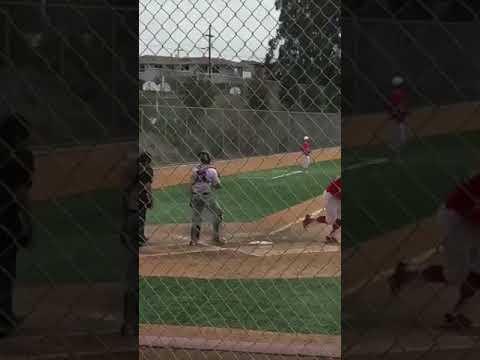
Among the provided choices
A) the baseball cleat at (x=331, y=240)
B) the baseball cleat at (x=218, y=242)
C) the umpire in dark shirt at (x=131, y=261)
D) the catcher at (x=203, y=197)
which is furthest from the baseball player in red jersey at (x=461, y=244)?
the baseball cleat at (x=218, y=242)

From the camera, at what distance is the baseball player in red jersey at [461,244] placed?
4.66 ft

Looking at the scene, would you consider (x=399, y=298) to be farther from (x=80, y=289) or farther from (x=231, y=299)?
(x=231, y=299)

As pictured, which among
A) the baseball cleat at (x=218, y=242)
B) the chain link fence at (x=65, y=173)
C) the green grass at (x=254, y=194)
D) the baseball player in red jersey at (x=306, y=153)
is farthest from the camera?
the baseball player in red jersey at (x=306, y=153)

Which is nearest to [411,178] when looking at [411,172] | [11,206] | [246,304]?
[411,172]

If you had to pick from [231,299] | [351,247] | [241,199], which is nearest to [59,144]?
[351,247]

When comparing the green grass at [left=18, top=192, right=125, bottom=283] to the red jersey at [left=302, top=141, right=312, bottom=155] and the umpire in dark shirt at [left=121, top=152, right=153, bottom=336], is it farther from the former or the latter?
the red jersey at [left=302, top=141, right=312, bottom=155]

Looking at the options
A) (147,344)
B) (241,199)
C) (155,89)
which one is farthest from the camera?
(241,199)

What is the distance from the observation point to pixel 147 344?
3.79 metres

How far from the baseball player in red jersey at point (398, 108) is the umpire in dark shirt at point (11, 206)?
2.48ft

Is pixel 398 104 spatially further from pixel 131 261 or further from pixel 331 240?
pixel 331 240

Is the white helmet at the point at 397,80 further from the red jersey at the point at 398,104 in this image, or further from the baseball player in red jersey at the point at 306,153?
the baseball player in red jersey at the point at 306,153

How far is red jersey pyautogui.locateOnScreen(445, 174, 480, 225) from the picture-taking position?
142 cm

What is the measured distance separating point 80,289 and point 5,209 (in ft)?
0.77

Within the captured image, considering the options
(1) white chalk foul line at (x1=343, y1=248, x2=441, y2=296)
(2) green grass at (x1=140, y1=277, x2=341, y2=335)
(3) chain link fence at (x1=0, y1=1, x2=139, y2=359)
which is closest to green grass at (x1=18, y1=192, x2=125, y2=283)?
(3) chain link fence at (x1=0, y1=1, x2=139, y2=359)
